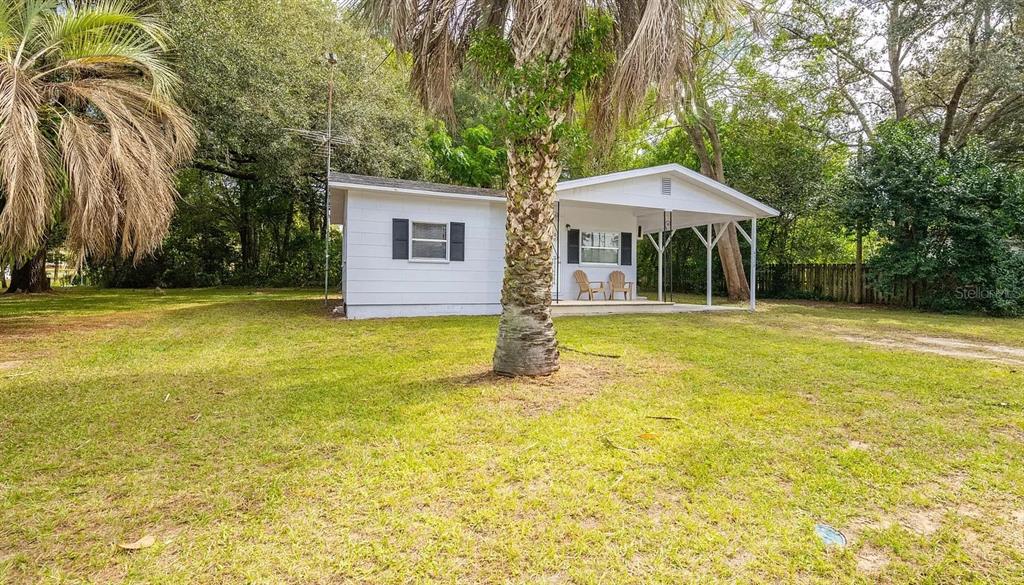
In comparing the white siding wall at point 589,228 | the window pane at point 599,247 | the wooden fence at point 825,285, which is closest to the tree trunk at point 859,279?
the wooden fence at point 825,285

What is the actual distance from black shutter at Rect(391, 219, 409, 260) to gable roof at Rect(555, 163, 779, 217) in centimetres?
342

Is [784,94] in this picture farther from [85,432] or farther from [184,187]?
[184,187]

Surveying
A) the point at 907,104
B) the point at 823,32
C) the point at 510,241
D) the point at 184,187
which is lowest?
the point at 510,241

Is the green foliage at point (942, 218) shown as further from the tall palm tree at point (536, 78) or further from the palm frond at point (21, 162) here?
the palm frond at point (21, 162)

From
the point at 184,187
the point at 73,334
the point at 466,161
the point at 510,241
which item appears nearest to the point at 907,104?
the point at 466,161

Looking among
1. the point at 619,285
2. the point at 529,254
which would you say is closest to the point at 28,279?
the point at 619,285

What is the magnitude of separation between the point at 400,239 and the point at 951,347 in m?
9.41

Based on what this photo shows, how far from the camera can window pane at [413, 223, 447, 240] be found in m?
10.4

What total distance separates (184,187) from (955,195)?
26139mm

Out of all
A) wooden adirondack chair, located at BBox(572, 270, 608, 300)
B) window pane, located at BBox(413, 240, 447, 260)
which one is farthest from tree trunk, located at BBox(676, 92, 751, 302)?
window pane, located at BBox(413, 240, 447, 260)

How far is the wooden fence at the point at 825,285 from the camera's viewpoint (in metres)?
13.0

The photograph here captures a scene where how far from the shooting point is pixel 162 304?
12367mm

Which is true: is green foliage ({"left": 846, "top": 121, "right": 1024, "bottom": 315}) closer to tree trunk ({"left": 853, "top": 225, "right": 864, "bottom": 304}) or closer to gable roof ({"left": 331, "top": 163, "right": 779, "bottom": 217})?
tree trunk ({"left": 853, "top": 225, "right": 864, "bottom": 304})

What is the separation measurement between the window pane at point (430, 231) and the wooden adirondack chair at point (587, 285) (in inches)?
172
